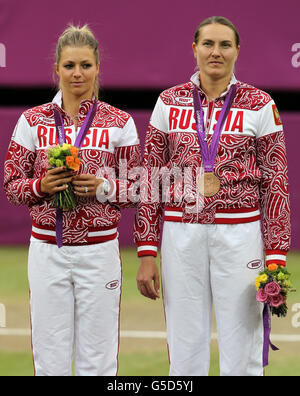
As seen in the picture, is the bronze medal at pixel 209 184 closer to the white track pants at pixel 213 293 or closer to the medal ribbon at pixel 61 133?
the white track pants at pixel 213 293

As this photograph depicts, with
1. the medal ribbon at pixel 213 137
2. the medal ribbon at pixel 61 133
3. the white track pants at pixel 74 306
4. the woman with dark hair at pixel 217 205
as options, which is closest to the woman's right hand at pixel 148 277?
the woman with dark hair at pixel 217 205

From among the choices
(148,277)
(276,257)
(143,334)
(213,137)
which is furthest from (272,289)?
(143,334)

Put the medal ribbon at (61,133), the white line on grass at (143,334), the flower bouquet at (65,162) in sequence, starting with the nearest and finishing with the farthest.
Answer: the flower bouquet at (65,162)
the medal ribbon at (61,133)
the white line on grass at (143,334)

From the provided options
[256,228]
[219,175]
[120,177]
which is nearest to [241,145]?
[219,175]

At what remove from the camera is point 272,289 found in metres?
2.61

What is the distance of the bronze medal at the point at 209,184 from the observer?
266cm

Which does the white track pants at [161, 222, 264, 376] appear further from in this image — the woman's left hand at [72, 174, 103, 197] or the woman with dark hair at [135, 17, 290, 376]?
the woman's left hand at [72, 174, 103, 197]

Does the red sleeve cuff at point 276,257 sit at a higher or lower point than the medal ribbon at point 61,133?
lower

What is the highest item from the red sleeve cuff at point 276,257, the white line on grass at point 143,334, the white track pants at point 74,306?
the red sleeve cuff at point 276,257

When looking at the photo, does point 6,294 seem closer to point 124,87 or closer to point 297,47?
point 124,87

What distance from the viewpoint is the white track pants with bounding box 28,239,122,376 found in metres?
2.73

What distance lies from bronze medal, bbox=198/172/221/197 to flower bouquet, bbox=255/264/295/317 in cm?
37

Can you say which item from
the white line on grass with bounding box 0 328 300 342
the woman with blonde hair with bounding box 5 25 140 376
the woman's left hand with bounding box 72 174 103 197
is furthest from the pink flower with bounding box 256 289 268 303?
the white line on grass with bounding box 0 328 300 342

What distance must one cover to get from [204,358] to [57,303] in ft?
2.11
